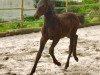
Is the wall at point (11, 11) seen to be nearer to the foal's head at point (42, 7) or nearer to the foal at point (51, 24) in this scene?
the foal at point (51, 24)

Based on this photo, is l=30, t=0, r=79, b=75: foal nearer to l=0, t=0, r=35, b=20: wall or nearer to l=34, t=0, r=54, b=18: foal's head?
l=34, t=0, r=54, b=18: foal's head

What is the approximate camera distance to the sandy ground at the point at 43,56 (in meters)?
7.13

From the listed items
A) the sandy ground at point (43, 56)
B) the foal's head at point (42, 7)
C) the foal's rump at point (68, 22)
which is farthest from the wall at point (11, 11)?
the foal's head at point (42, 7)

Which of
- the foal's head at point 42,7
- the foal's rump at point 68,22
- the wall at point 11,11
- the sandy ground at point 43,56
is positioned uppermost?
the foal's head at point 42,7

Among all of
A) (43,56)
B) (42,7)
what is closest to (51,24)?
(42,7)

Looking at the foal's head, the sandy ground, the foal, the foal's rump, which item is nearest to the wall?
the sandy ground

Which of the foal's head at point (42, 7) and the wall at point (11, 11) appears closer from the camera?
the foal's head at point (42, 7)

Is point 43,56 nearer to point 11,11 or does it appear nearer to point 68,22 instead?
point 68,22

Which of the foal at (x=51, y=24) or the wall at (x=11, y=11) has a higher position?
the foal at (x=51, y=24)

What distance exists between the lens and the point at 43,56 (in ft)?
28.0

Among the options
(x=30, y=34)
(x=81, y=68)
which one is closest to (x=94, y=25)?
(x=30, y=34)

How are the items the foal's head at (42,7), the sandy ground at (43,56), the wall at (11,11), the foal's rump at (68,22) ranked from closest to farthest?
the foal's head at (42,7) → the foal's rump at (68,22) → the sandy ground at (43,56) → the wall at (11,11)

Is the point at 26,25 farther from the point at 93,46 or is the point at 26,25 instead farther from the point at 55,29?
the point at 55,29

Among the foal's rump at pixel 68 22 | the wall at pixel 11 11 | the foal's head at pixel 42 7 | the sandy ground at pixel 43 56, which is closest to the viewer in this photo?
the foal's head at pixel 42 7
